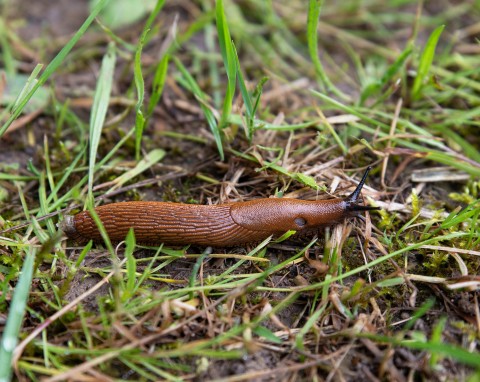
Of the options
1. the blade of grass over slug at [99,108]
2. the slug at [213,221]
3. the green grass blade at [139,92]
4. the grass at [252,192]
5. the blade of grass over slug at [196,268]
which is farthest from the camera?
the blade of grass over slug at [99,108]

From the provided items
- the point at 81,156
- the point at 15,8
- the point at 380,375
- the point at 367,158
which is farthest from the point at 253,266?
the point at 15,8

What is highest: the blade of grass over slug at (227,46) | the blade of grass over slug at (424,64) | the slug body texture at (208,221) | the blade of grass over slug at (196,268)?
the blade of grass over slug at (227,46)

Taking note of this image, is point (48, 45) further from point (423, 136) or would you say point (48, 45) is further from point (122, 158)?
point (423, 136)

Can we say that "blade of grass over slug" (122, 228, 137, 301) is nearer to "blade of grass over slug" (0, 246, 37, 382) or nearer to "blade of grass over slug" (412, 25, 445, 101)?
"blade of grass over slug" (0, 246, 37, 382)

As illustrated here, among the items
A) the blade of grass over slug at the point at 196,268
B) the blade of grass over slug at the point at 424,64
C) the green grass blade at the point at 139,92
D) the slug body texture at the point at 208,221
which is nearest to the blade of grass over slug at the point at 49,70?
the green grass blade at the point at 139,92

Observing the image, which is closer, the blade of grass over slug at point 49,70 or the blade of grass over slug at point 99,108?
the blade of grass over slug at point 49,70

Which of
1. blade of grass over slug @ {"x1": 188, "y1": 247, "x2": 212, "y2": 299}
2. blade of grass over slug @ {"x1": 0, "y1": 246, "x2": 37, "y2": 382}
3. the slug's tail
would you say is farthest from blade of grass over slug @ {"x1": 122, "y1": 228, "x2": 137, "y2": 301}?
the slug's tail

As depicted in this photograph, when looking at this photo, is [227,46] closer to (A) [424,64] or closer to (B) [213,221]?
(B) [213,221]

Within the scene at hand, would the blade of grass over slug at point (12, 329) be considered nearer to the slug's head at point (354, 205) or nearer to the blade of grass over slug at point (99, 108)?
the blade of grass over slug at point (99, 108)
